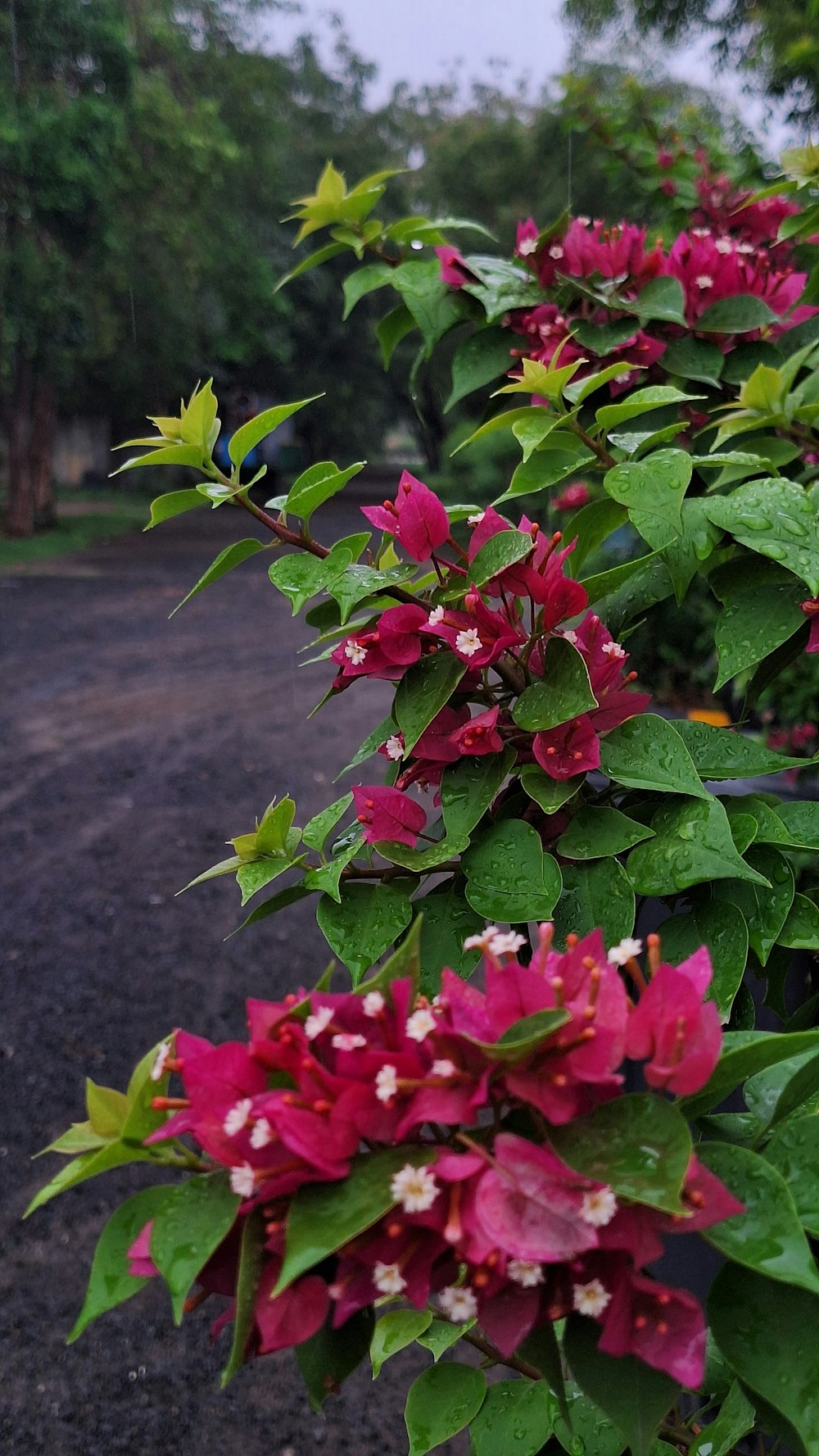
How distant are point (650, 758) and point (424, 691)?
0.17 meters

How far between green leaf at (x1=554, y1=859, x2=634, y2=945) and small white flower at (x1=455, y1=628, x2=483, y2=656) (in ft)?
0.58

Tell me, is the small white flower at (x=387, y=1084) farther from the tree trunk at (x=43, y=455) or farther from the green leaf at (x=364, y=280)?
the tree trunk at (x=43, y=455)

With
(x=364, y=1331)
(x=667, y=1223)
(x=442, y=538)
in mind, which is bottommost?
(x=364, y=1331)

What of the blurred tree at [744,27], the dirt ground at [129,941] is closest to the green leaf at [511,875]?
the dirt ground at [129,941]

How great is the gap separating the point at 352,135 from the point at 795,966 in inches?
815

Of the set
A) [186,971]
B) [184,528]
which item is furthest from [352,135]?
[186,971]

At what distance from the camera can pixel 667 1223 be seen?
1.55ft

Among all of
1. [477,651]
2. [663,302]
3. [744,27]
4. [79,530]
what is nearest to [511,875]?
Answer: [477,651]

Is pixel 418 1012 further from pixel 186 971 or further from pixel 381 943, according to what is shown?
pixel 186 971

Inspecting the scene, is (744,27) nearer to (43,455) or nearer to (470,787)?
(470,787)

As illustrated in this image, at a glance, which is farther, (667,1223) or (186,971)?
(186,971)

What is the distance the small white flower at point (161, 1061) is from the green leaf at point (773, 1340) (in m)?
0.29

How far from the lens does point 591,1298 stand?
48 cm

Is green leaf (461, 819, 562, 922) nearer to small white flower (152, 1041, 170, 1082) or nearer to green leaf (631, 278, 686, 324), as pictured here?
small white flower (152, 1041, 170, 1082)
